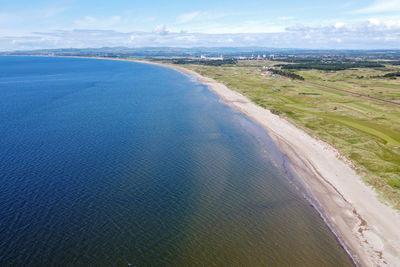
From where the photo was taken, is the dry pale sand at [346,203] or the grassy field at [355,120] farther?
the grassy field at [355,120]

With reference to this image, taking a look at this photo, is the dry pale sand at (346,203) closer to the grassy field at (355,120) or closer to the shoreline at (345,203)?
the shoreline at (345,203)

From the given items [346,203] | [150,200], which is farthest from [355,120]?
[150,200]

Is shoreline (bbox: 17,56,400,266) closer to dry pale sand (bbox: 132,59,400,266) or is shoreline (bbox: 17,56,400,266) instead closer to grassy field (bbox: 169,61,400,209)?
dry pale sand (bbox: 132,59,400,266)

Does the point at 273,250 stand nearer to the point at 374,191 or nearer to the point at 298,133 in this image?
the point at 374,191

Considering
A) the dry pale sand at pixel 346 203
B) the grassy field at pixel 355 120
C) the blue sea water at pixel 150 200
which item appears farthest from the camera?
the grassy field at pixel 355 120

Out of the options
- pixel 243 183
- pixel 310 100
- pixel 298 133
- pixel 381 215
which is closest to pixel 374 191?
pixel 381 215

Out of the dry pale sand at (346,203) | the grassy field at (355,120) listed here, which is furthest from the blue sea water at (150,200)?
the grassy field at (355,120)

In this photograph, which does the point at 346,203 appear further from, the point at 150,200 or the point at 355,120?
the point at 355,120
